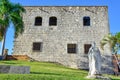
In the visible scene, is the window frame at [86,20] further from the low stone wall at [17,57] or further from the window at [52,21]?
the low stone wall at [17,57]

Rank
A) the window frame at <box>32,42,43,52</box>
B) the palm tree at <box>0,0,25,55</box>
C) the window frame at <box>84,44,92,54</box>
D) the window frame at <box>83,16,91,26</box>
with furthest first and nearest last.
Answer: the window frame at <box>83,16,91,26</box> → the window frame at <box>32,42,43,52</box> → the window frame at <box>84,44,92,54</box> → the palm tree at <box>0,0,25,55</box>

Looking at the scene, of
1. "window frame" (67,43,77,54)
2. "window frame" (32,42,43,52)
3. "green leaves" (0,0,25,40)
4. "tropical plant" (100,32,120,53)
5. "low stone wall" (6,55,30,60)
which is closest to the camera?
"green leaves" (0,0,25,40)

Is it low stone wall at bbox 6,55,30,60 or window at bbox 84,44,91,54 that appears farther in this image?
window at bbox 84,44,91,54

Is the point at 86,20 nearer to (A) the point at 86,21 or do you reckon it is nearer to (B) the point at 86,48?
(A) the point at 86,21

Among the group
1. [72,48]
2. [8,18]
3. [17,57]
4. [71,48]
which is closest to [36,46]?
[17,57]

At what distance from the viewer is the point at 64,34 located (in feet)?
93.6

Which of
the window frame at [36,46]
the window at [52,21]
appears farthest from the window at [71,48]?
the window at [52,21]

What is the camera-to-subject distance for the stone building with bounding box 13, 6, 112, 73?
27578 mm

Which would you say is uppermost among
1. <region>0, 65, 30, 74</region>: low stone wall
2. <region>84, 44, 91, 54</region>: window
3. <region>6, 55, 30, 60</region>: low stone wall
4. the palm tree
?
the palm tree

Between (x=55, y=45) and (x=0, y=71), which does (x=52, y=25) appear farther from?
(x=0, y=71)

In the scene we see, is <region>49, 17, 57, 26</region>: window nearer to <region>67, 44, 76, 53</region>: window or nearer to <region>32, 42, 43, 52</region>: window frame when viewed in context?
<region>32, 42, 43, 52</region>: window frame

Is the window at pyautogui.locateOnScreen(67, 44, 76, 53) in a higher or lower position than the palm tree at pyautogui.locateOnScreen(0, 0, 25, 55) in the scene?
lower

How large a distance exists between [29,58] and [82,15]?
8.38 m

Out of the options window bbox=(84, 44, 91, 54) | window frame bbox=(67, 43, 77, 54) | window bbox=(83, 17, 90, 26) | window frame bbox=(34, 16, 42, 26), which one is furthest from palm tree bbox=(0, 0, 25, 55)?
window bbox=(83, 17, 90, 26)
